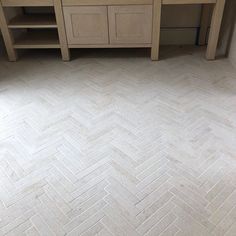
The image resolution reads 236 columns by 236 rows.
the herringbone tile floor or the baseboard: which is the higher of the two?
the baseboard

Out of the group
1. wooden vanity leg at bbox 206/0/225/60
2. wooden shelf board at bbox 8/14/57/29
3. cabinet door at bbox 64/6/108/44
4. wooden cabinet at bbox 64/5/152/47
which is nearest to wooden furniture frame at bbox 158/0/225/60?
wooden vanity leg at bbox 206/0/225/60

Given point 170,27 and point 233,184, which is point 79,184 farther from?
point 170,27

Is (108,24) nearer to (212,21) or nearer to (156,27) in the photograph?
(156,27)

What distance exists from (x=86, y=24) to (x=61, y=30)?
27 cm

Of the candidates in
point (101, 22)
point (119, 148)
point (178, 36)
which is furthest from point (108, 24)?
point (119, 148)

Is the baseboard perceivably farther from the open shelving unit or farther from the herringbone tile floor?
the open shelving unit

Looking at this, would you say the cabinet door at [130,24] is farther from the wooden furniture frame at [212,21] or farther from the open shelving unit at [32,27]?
the open shelving unit at [32,27]

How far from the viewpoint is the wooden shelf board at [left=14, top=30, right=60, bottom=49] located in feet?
9.18

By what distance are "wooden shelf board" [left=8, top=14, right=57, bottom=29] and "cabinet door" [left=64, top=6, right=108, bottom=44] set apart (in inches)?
7.5

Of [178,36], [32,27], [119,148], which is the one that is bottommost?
[119,148]

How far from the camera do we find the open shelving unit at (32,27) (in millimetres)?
2555

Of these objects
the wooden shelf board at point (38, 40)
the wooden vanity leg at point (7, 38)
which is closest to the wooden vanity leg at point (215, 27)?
the wooden shelf board at point (38, 40)

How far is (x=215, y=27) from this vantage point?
2.56 meters

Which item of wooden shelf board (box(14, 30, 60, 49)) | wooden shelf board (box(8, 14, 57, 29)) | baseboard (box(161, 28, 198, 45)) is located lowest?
baseboard (box(161, 28, 198, 45))
